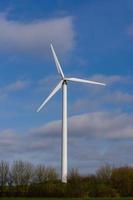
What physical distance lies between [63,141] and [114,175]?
1790cm

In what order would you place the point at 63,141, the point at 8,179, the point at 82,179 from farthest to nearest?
the point at 8,179, the point at 82,179, the point at 63,141

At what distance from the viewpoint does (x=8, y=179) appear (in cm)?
8856

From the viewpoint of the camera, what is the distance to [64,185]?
72.9m

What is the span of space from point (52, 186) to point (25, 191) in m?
5.66

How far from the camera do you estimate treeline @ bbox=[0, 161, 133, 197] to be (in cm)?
7325

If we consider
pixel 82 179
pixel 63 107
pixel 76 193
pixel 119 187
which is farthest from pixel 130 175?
pixel 63 107

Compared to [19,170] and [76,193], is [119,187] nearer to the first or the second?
[76,193]

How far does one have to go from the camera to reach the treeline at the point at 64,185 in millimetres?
73250

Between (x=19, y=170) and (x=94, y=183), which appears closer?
(x=94, y=183)

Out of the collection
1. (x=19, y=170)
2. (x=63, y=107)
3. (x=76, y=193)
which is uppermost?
(x=63, y=107)

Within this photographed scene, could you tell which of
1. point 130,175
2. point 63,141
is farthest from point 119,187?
point 63,141

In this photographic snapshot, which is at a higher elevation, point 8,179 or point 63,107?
point 63,107

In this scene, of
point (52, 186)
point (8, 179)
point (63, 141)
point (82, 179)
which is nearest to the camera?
point (63, 141)

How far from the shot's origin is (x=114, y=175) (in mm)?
83875
